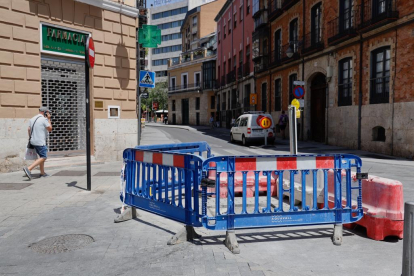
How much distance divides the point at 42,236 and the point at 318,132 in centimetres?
1903

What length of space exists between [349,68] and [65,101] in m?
13.6

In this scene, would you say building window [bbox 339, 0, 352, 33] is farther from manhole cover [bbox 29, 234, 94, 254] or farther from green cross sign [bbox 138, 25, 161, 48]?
manhole cover [bbox 29, 234, 94, 254]

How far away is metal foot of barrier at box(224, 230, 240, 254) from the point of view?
4.11m

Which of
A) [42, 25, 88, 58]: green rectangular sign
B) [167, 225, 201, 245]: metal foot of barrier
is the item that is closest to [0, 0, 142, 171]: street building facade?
[42, 25, 88, 58]: green rectangular sign

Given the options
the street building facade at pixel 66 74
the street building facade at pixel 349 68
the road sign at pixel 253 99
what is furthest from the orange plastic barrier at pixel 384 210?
the road sign at pixel 253 99

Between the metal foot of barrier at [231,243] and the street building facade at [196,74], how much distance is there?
46340 mm

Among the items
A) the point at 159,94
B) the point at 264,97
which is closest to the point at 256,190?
the point at 264,97

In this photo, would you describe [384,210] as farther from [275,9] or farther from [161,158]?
[275,9]

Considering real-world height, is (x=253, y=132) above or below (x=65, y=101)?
below

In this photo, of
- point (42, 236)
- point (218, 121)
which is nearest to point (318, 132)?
point (42, 236)

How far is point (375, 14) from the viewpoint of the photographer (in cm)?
1563

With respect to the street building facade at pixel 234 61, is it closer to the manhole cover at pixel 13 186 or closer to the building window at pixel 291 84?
the building window at pixel 291 84

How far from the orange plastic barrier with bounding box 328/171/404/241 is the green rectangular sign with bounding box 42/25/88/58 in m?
9.60

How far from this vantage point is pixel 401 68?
14133mm
